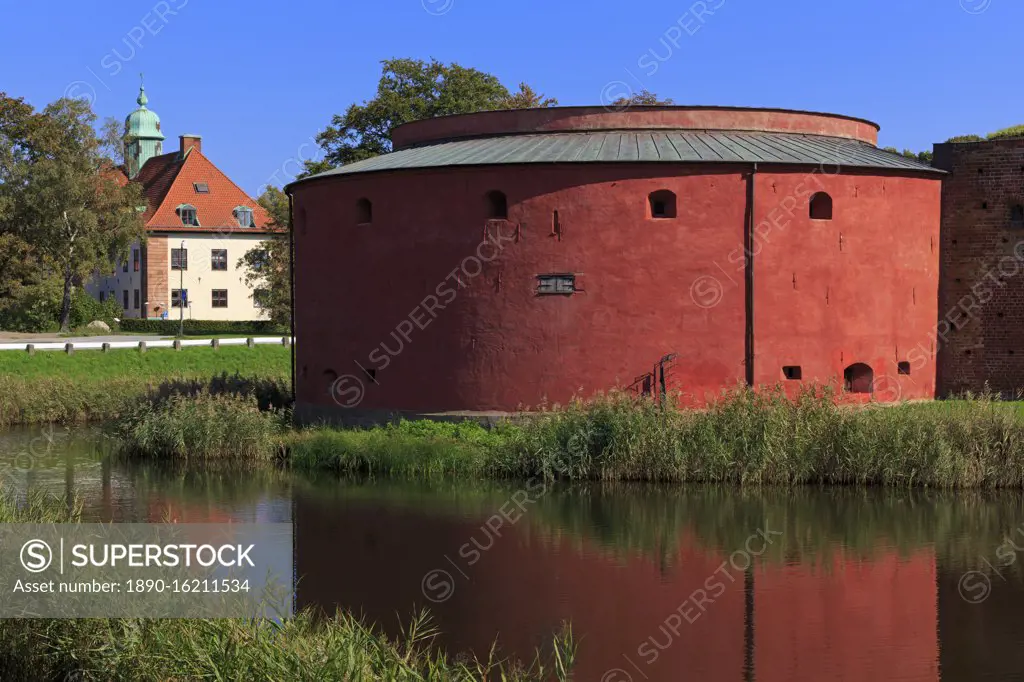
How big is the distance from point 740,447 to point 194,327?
1245 inches

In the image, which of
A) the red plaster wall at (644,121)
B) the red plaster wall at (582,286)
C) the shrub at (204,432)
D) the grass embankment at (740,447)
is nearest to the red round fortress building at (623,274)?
the red plaster wall at (582,286)

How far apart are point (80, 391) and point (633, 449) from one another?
12574mm

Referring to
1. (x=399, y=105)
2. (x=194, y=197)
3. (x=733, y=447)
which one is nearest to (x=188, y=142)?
(x=194, y=197)

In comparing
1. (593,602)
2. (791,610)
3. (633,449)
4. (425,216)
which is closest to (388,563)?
(593,602)

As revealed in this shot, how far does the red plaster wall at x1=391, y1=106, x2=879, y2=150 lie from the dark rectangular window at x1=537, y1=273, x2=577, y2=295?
9.60ft

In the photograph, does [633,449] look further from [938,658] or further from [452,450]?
[938,658]

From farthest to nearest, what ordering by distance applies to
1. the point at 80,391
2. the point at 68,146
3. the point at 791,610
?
the point at 68,146 < the point at 80,391 < the point at 791,610

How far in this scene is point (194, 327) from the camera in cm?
4331

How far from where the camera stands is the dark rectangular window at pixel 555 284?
55.4 ft

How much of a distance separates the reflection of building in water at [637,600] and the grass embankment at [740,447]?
2.56 m

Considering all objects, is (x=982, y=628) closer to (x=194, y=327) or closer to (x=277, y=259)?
(x=277, y=259)

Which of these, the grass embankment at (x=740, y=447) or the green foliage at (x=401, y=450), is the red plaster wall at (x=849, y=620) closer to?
the grass embankment at (x=740, y=447)

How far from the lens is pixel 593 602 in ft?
32.9

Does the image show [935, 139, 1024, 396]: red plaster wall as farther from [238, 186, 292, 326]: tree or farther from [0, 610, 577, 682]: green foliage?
[238, 186, 292, 326]: tree
